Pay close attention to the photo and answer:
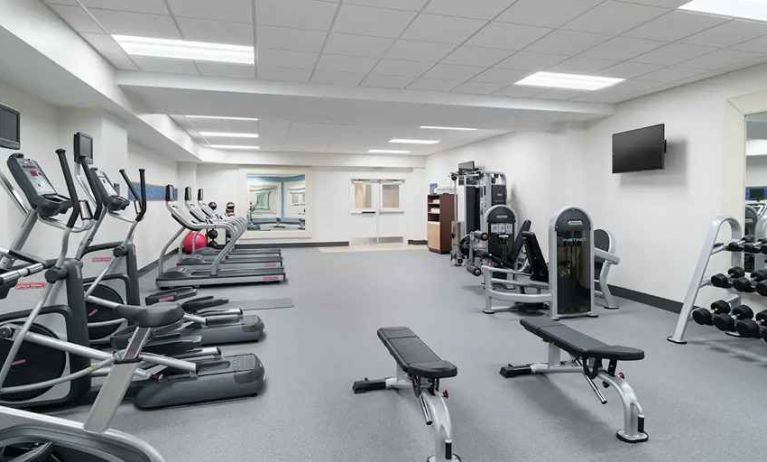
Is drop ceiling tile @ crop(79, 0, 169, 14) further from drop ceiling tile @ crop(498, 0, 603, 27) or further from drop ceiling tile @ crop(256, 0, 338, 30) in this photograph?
drop ceiling tile @ crop(498, 0, 603, 27)

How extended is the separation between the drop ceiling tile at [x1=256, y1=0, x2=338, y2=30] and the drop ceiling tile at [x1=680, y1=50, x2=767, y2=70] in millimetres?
3457

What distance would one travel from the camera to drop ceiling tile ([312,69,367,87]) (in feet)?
15.0

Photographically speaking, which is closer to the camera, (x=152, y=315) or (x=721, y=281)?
(x=152, y=315)

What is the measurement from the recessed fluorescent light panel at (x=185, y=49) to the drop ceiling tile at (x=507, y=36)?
203 centimetres

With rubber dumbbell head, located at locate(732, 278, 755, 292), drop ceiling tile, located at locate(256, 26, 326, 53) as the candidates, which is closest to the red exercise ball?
drop ceiling tile, located at locate(256, 26, 326, 53)

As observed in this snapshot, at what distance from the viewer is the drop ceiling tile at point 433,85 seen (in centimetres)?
493

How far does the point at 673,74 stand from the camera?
181 inches

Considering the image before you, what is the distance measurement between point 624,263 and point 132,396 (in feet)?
18.8

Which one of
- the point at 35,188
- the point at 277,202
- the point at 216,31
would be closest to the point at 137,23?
the point at 216,31

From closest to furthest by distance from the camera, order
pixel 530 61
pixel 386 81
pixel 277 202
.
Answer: pixel 530 61 → pixel 386 81 → pixel 277 202

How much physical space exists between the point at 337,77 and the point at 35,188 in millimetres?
3150

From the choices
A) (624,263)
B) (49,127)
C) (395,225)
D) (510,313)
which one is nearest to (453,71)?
(510,313)

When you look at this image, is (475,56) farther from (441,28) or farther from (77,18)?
(77,18)

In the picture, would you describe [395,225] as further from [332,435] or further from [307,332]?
[332,435]
